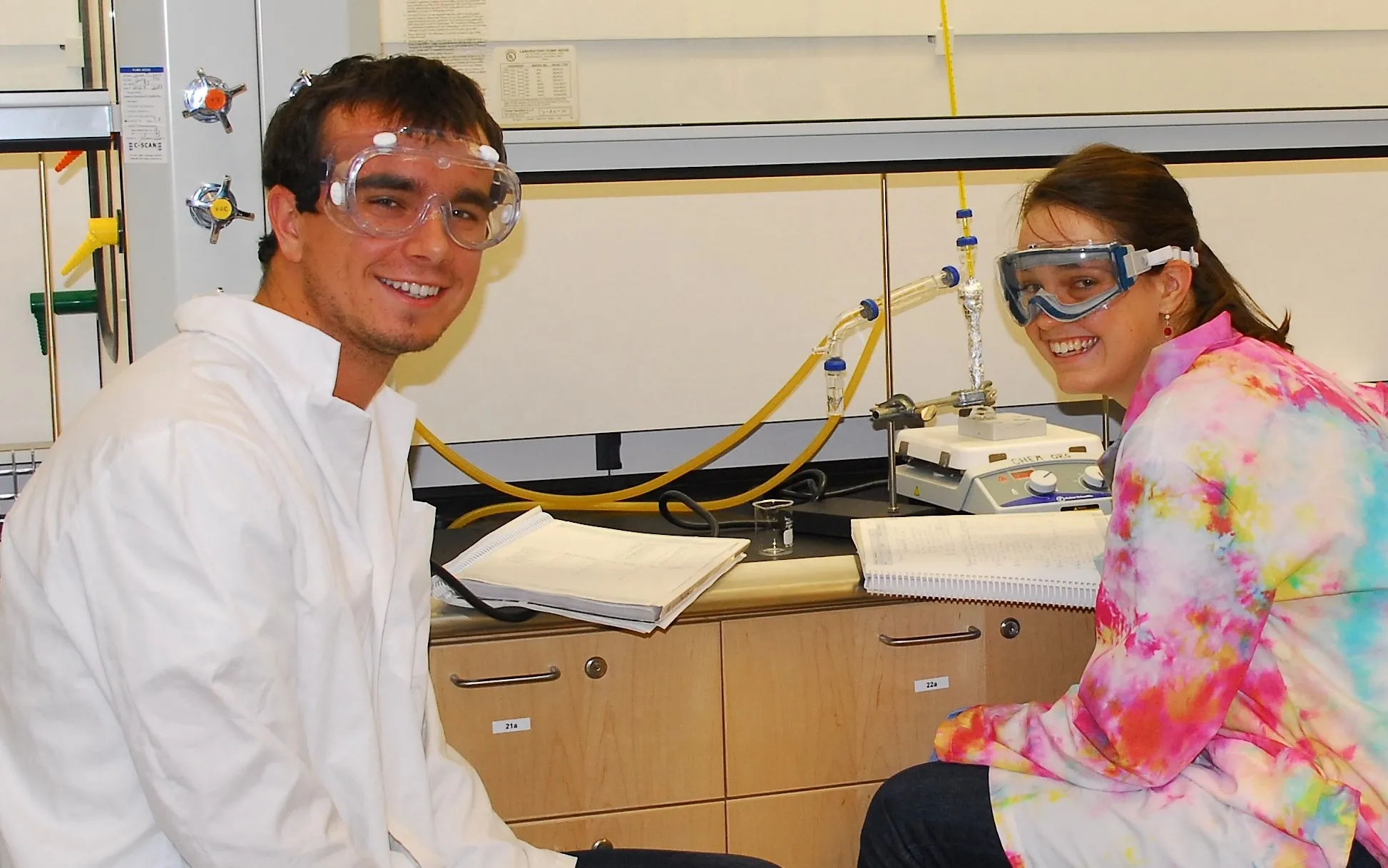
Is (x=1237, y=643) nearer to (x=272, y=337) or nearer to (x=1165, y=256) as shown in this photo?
(x=1165, y=256)

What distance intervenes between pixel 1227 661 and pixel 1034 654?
557 millimetres

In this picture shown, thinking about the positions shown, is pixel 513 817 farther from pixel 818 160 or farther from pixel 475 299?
pixel 818 160

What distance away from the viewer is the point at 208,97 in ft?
5.76

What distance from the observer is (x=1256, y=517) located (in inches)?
55.4

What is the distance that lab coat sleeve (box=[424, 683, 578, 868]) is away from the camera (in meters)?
1.53

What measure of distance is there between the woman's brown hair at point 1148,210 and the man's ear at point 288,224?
1018mm

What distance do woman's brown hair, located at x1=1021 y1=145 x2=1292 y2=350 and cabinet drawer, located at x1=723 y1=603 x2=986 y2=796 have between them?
0.57 m

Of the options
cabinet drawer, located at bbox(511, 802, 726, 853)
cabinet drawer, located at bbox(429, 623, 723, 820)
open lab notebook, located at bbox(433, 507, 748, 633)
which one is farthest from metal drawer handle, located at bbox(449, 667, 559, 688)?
cabinet drawer, located at bbox(511, 802, 726, 853)

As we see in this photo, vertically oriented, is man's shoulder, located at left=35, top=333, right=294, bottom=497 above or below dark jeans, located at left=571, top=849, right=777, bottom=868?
above

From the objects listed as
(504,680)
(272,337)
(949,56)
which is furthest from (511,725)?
(949,56)

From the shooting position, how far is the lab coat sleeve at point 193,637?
3.60 ft

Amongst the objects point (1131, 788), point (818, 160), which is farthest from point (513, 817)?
point (818, 160)

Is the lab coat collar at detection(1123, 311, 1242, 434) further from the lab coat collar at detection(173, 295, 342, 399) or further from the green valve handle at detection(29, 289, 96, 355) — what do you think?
the green valve handle at detection(29, 289, 96, 355)

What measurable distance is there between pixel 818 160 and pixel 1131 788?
120 cm
